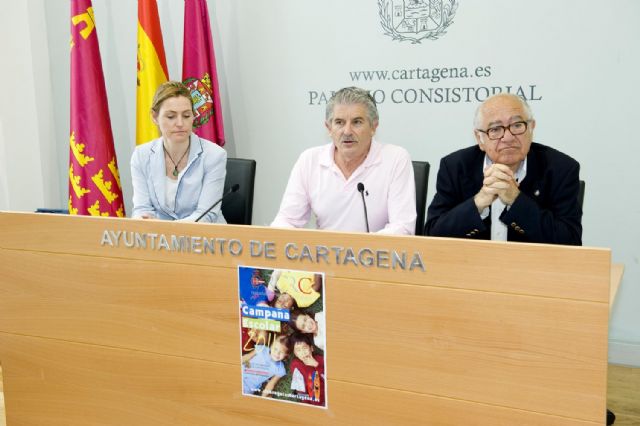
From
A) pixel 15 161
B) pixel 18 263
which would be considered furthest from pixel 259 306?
pixel 15 161

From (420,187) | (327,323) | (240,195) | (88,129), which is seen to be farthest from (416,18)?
(327,323)

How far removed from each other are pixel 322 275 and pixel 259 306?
177mm

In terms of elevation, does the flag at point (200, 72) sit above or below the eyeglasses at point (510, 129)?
above

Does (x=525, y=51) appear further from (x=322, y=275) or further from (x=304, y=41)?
(x=322, y=275)

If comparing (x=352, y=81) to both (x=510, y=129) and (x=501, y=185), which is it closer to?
(x=510, y=129)

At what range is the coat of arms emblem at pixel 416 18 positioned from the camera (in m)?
3.22

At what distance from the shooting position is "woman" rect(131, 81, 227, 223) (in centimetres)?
270

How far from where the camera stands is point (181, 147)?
2.76 m

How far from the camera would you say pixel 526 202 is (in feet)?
5.87

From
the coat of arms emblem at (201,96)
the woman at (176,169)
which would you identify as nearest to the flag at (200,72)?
the coat of arms emblem at (201,96)

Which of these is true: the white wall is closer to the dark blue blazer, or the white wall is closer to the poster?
the dark blue blazer

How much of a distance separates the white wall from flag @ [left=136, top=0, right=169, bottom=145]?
0.25 meters

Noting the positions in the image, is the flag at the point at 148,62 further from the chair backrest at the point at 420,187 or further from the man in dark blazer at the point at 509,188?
the man in dark blazer at the point at 509,188

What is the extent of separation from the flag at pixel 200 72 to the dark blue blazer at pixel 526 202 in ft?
5.75
